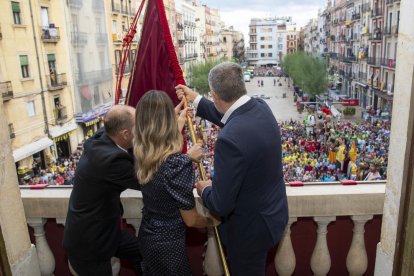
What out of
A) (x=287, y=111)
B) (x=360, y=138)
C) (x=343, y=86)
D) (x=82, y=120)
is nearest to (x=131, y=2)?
(x=82, y=120)

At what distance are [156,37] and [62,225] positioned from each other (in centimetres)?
151

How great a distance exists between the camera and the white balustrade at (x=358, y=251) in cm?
263

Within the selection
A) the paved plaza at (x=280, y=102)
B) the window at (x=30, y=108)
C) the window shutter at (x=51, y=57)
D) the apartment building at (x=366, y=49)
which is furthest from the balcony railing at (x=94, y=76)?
the apartment building at (x=366, y=49)

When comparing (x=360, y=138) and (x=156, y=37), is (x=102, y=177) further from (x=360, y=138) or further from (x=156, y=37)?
(x=360, y=138)

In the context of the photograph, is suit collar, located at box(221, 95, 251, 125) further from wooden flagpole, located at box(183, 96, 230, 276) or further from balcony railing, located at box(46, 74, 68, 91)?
balcony railing, located at box(46, 74, 68, 91)

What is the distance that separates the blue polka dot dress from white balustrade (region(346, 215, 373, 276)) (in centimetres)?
112

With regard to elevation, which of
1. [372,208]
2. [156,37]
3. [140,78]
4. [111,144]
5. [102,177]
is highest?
[156,37]

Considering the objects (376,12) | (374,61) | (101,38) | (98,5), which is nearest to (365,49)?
(374,61)

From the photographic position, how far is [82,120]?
24.0 meters

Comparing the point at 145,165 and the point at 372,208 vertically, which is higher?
the point at 145,165

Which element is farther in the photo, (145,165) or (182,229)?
(182,229)

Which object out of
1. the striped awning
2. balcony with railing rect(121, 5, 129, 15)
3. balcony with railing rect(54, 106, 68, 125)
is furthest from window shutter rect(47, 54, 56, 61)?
balcony with railing rect(121, 5, 129, 15)

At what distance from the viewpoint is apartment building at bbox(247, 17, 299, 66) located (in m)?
107

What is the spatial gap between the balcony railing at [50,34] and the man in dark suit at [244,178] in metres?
21.5
